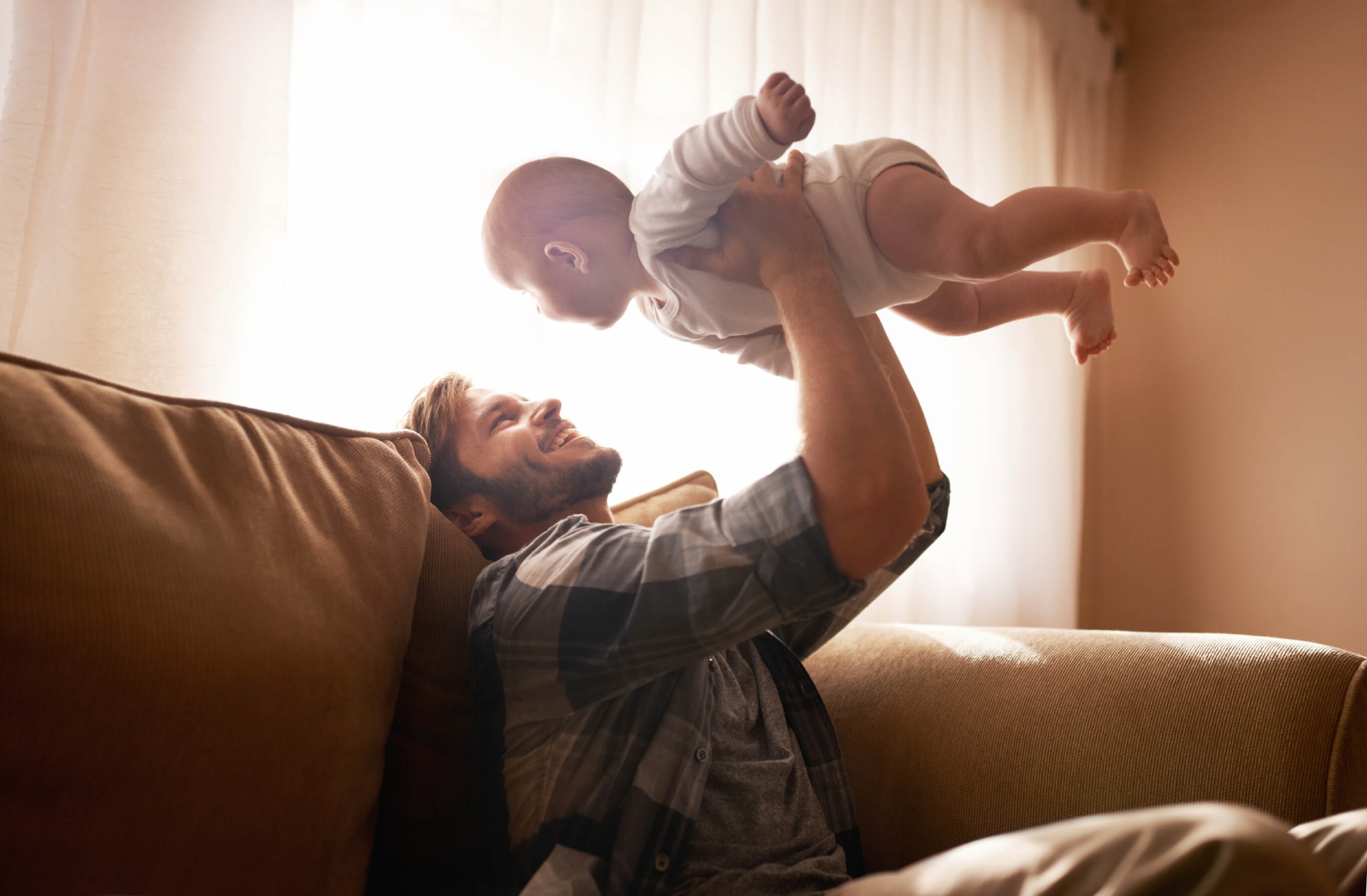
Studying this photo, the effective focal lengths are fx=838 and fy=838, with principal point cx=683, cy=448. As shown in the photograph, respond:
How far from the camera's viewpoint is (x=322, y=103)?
1320mm

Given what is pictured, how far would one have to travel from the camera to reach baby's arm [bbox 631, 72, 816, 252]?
845 mm

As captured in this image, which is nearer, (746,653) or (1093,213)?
(1093,213)

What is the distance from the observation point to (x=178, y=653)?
0.64m

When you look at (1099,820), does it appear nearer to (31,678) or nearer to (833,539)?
(833,539)

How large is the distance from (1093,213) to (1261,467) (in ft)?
7.41

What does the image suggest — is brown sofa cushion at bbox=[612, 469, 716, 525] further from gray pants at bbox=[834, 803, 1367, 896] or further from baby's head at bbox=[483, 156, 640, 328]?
gray pants at bbox=[834, 803, 1367, 896]

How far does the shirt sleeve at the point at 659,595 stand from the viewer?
2.56 ft

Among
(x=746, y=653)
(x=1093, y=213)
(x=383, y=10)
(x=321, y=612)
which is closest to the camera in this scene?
(x=321, y=612)

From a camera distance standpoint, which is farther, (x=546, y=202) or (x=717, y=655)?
(x=546, y=202)

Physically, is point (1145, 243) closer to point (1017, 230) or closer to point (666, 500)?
point (1017, 230)

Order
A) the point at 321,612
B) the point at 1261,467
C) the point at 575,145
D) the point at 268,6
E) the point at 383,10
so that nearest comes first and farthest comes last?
the point at 321,612, the point at 268,6, the point at 383,10, the point at 575,145, the point at 1261,467

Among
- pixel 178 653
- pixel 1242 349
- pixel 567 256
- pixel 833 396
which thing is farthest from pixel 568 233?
pixel 1242 349

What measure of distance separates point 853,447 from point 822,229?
355 millimetres

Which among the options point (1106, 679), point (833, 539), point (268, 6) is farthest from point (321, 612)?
point (268, 6)
